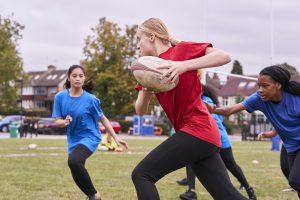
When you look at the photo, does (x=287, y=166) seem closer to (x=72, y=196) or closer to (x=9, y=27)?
(x=72, y=196)

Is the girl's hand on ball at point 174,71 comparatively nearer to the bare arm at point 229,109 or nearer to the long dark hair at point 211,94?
the bare arm at point 229,109

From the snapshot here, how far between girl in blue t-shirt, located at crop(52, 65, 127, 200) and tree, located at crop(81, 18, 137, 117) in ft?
164

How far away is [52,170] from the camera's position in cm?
1320

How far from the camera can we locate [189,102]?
476cm

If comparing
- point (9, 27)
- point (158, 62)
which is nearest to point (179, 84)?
point (158, 62)

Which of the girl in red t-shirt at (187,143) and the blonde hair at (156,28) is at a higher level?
the blonde hair at (156,28)

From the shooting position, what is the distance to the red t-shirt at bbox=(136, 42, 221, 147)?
15.5 ft

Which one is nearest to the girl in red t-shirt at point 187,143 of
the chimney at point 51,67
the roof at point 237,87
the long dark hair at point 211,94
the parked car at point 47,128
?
the long dark hair at point 211,94

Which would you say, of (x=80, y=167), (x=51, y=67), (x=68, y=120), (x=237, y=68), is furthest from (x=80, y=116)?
(x=237, y=68)

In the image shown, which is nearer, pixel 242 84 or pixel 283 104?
pixel 283 104

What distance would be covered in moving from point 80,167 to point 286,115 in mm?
2805

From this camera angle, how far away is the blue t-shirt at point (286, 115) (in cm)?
615

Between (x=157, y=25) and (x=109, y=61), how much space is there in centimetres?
5521

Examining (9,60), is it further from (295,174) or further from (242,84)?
(242,84)
